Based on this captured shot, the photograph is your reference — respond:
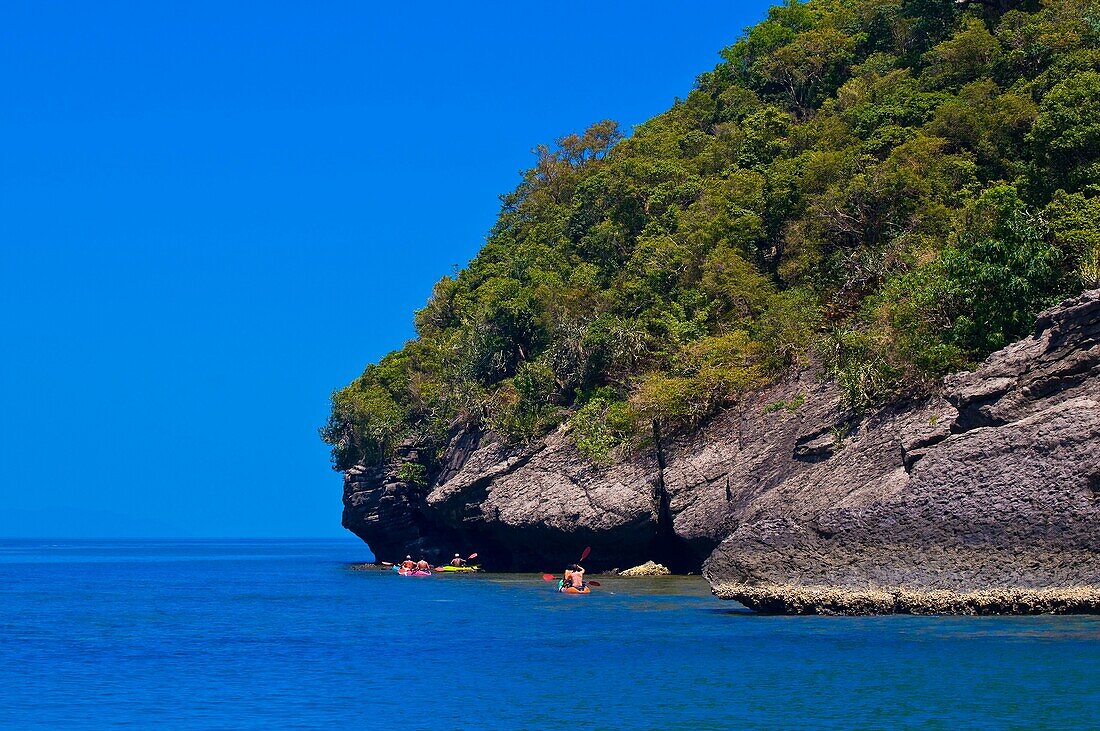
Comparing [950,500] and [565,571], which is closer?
[950,500]

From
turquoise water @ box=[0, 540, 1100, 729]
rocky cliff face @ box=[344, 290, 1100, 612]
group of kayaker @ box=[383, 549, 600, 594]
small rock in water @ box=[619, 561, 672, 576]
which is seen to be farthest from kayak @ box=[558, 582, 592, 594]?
small rock in water @ box=[619, 561, 672, 576]

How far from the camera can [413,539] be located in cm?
7419

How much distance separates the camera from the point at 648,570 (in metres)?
53.8

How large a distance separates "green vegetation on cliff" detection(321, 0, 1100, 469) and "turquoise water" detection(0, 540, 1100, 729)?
37.2 ft

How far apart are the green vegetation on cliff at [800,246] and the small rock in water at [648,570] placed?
5796 mm

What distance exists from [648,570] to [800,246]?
15865mm

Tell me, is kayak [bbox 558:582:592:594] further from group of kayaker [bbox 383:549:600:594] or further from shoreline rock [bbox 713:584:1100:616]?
shoreline rock [bbox 713:584:1100:616]

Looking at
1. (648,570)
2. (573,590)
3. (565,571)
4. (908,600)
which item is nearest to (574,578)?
(573,590)

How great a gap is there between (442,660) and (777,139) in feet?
144

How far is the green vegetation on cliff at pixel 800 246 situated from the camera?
37812mm

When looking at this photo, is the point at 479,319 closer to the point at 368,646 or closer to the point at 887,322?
the point at 887,322

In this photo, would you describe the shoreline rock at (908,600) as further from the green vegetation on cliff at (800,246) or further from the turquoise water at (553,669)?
the green vegetation on cliff at (800,246)

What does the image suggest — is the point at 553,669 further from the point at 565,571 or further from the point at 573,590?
the point at 565,571

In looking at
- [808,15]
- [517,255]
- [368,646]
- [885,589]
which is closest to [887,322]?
[885,589]
